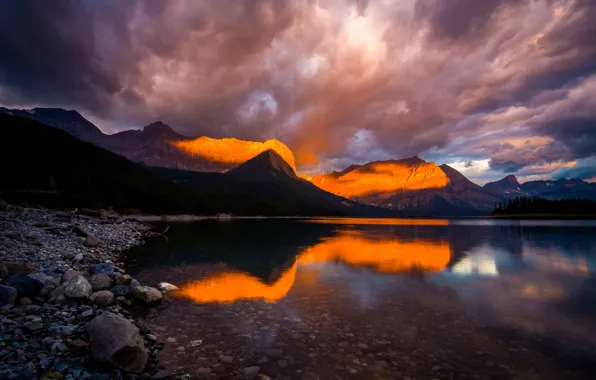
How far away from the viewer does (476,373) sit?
404 inches

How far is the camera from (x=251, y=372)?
10.2 metres

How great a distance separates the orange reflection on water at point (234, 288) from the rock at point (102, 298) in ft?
14.1

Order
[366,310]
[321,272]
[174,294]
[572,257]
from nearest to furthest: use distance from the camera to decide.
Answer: [366,310], [174,294], [321,272], [572,257]

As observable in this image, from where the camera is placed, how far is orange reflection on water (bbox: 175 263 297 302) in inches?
769

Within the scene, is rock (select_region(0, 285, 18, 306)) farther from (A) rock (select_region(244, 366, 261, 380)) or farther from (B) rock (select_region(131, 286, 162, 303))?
(A) rock (select_region(244, 366, 261, 380))

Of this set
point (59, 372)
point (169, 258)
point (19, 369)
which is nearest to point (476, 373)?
point (59, 372)

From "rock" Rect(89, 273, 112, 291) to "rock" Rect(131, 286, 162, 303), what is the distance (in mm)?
1674

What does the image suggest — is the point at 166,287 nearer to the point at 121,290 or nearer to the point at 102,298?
the point at 121,290

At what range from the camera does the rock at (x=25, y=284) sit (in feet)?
47.7

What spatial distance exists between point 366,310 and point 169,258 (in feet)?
85.1

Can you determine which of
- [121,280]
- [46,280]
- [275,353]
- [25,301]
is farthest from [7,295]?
[275,353]

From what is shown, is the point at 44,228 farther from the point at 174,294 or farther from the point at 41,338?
the point at 41,338

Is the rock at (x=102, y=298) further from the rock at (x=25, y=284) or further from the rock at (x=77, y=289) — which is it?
the rock at (x=25, y=284)

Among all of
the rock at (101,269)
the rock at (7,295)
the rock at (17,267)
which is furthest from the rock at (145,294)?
the rock at (17,267)
